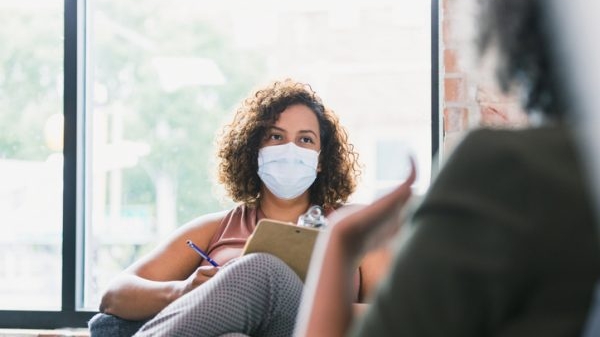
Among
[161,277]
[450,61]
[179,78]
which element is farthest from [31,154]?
[450,61]

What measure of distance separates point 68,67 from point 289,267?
1.47m

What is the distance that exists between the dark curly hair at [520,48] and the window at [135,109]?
238 cm

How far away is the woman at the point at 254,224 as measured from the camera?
6.17ft

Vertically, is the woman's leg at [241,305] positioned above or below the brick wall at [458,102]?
below

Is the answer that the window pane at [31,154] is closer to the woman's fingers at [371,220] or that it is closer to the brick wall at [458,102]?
the brick wall at [458,102]

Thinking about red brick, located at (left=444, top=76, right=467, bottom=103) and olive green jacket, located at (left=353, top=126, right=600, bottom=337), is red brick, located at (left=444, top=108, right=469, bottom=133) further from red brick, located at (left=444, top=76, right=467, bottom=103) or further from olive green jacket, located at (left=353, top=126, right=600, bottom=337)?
olive green jacket, located at (left=353, top=126, right=600, bottom=337)

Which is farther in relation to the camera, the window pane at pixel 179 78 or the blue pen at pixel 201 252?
the window pane at pixel 179 78

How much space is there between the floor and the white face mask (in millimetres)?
931

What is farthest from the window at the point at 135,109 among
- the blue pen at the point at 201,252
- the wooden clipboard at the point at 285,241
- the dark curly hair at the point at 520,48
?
the dark curly hair at the point at 520,48

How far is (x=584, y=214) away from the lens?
47 cm

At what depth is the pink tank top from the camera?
2.33 metres

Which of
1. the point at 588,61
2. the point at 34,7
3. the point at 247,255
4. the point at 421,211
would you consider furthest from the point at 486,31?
the point at 34,7

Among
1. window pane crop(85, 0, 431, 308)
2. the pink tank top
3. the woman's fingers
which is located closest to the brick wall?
window pane crop(85, 0, 431, 308)

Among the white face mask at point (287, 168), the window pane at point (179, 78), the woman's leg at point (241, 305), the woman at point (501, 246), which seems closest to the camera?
the woman at point (501, 246)
